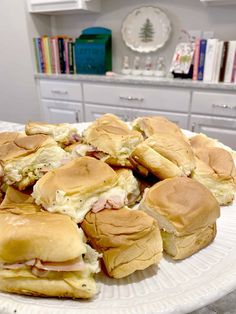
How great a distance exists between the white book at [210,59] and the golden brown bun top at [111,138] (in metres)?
1.53

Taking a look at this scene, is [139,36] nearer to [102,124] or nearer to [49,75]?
[49,75]

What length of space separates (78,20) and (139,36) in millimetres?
782

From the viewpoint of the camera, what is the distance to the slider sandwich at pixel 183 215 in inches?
24.9

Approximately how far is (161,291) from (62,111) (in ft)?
8.09

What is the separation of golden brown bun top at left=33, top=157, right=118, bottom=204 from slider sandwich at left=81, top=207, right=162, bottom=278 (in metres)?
0.09

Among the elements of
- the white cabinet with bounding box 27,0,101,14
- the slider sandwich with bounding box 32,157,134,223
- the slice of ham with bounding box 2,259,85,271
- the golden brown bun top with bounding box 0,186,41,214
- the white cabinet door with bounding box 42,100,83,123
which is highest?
the white cabinet with bounding box 27,0,101,14

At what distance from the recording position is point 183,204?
0.66 meters

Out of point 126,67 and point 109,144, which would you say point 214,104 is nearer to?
point 126,67

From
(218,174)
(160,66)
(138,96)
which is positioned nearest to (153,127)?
(218,174)

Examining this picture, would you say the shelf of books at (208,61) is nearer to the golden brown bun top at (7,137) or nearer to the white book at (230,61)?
the white book at (230,61)

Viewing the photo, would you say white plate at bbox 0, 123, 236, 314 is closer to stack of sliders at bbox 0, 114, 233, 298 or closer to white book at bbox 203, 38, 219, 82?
stack of sliders at bbox 0, 114, 233, 298

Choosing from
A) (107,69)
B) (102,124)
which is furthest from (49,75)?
(102,124)

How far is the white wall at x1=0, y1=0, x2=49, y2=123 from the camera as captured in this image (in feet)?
8.99

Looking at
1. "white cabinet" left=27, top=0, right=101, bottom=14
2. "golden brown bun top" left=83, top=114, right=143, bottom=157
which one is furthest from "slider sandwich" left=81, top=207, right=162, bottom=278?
"white cabinet" left=27, top=0, right=101, bottom=14
